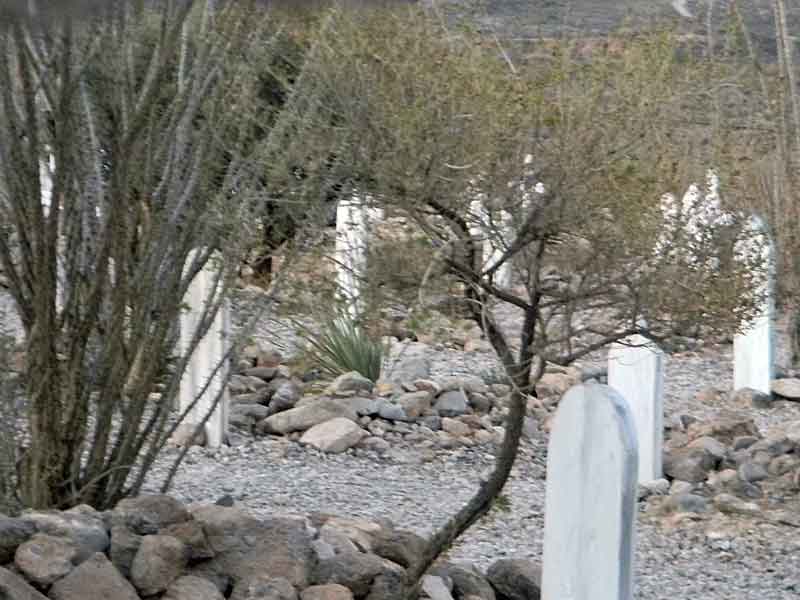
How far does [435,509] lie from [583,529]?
349 cm

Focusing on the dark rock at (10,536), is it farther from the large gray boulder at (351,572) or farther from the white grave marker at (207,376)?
the white grave marker at (207,376)

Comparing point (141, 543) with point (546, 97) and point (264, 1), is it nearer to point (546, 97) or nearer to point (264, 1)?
point (546, 97)

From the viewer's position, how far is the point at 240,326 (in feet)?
19.3

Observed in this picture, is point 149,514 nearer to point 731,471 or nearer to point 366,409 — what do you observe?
point 366,409

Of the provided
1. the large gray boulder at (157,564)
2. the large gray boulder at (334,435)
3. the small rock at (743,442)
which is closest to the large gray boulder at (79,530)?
the large gray boulder at (157,564)

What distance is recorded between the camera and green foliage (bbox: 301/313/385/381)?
8664 millimetres

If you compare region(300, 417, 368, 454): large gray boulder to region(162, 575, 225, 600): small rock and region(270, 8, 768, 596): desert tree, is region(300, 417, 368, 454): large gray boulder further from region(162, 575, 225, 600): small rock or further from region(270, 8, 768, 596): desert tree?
region(162, 575, 225, 600): small rock

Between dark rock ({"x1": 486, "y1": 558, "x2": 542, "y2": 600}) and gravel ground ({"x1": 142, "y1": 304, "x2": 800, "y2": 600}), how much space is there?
0.78 m

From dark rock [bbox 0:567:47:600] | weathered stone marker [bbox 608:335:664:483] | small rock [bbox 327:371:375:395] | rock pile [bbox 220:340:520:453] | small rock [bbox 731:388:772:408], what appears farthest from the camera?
small rock [bbox 731:388:772:408]

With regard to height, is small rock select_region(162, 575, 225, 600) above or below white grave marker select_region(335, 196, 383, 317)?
below

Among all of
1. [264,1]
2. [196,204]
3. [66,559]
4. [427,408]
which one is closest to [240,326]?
[196,204]

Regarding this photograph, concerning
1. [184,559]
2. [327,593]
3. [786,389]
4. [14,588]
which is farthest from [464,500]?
[786,389]

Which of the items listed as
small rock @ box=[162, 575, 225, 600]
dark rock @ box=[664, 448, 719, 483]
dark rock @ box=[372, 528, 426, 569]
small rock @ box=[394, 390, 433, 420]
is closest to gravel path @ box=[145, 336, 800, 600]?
small rock @ box=[394, 390, 433, 420]

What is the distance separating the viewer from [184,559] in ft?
14.3
